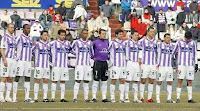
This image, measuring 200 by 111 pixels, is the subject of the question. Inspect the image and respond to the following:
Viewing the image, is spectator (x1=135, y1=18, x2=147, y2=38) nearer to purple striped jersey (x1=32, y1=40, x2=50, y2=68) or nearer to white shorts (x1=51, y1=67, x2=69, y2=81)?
white shorts (x1=51, y1=67, x2=69, y2=81)

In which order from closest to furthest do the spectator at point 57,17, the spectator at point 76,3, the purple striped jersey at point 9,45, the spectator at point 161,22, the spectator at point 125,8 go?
the purple striped jersey at point 9,45, the spectator at point 57,17, the spectator at point 161,22, the spectator at point 125,8, the spectator at point 76,3

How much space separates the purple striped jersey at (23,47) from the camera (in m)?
30.7

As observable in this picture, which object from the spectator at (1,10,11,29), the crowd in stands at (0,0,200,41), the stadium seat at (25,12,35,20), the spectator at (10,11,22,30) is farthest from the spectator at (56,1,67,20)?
the spectator at (1,10,11,29)

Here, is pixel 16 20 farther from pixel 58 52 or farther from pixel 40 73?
pixel 40 73

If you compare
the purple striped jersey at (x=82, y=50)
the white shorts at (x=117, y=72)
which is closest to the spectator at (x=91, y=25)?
the white shorts at (x=117, y=72)

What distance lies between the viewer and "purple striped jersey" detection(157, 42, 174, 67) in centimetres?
3206

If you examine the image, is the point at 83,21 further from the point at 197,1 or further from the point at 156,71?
the point at 156,71

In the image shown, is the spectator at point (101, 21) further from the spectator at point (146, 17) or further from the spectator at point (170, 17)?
the spectator at point (170, 17)

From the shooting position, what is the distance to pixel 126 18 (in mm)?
46500

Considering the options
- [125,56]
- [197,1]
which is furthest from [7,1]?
[125,56]

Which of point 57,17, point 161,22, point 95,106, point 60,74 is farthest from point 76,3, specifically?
point 95,106

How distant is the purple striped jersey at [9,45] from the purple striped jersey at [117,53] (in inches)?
134

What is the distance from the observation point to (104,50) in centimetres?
3130

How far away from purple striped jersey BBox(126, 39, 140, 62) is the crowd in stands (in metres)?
11.9
